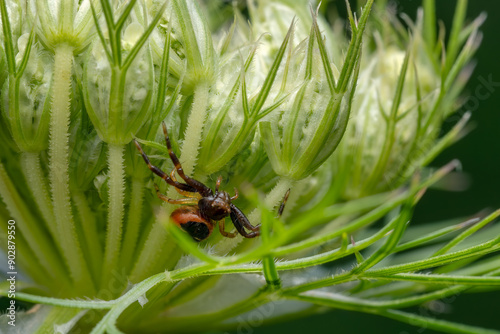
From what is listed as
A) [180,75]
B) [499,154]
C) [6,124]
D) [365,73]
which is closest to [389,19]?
[365,73]

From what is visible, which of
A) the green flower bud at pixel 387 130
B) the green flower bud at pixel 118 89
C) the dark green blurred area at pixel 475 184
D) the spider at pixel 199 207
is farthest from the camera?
the dark green blurred area at pixel 475 184

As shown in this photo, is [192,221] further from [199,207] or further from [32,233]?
[32,233]

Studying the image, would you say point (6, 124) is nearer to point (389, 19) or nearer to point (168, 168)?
point (168, 168)

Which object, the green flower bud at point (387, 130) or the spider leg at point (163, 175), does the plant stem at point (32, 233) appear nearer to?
the spider leg at point (163, 175)

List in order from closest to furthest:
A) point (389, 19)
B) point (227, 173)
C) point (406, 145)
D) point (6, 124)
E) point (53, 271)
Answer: point (6, 124) < point (227, 173) < point (53, 271) < point (406, 145) < point (389, 19)

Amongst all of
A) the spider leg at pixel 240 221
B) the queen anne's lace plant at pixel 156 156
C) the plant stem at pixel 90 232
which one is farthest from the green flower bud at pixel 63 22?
the spider leg at pixel 240 221

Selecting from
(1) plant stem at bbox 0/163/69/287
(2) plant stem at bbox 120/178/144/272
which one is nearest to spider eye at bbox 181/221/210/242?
(2) plant stem at bbox 120/178/144/272
